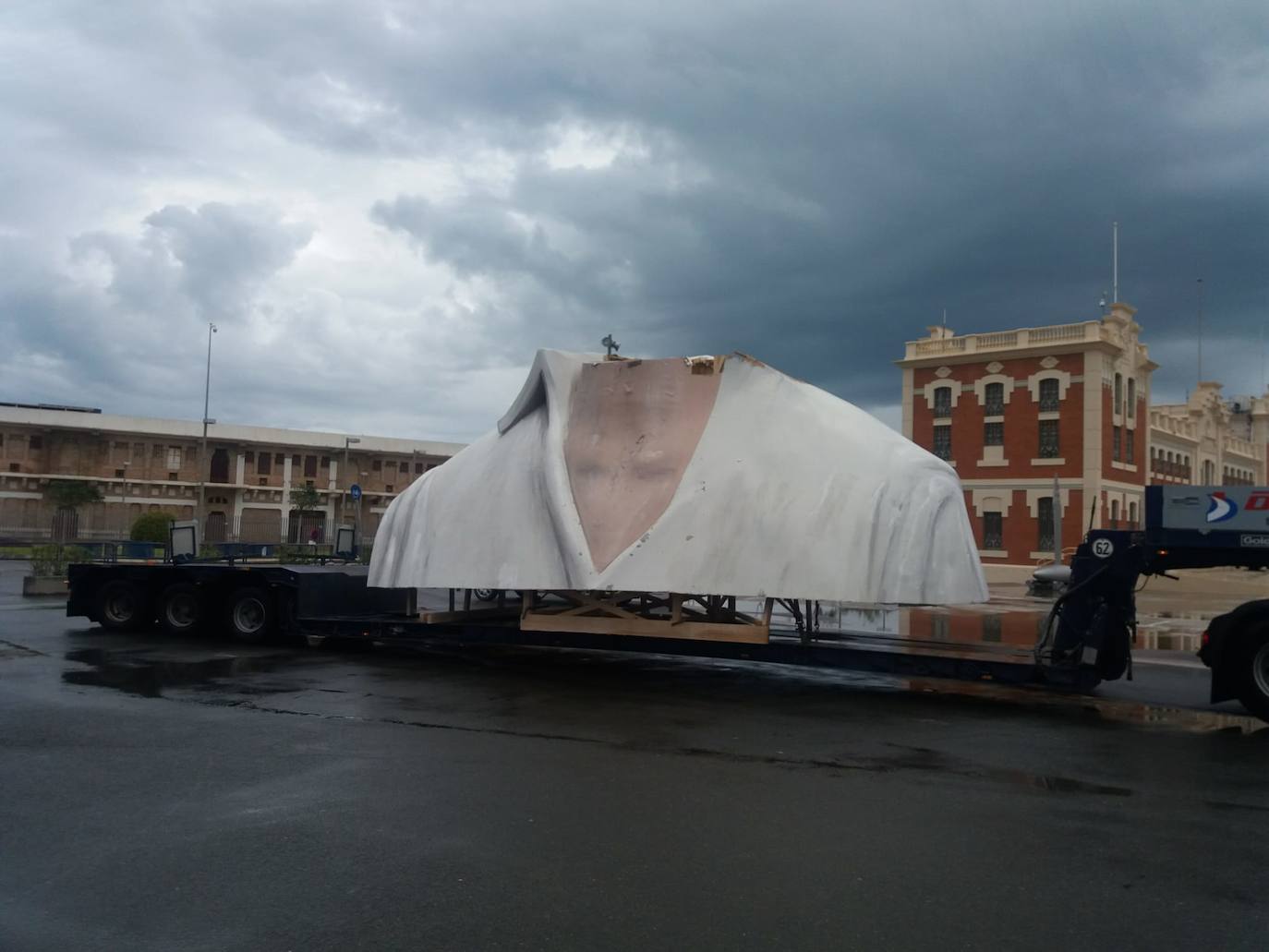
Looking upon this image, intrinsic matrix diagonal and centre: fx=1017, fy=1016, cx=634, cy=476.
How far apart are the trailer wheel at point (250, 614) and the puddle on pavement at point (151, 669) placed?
5.42ft

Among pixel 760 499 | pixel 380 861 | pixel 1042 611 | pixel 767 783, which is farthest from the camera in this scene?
pixel 1042 611

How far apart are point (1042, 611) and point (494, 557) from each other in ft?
67.0

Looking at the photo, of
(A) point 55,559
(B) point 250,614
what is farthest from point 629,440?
(A) point 55,559

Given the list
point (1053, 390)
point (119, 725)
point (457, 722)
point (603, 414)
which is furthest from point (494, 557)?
point (1053, 390)

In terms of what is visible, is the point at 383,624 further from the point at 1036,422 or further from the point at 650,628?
the point at 1036,422

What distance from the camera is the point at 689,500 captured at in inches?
481

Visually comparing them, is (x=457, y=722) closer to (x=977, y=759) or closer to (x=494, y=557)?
(x=494, y=557)

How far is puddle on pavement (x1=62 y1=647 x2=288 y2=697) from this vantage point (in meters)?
12.2

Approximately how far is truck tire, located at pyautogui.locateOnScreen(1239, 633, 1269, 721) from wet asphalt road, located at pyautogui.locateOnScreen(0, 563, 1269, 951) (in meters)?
0.56

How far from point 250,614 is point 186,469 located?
2264 inches

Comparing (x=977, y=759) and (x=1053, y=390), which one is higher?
(x=1053, y=390)

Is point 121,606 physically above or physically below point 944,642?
below

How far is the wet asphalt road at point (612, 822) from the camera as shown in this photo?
16.5 feet

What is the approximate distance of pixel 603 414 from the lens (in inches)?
524
